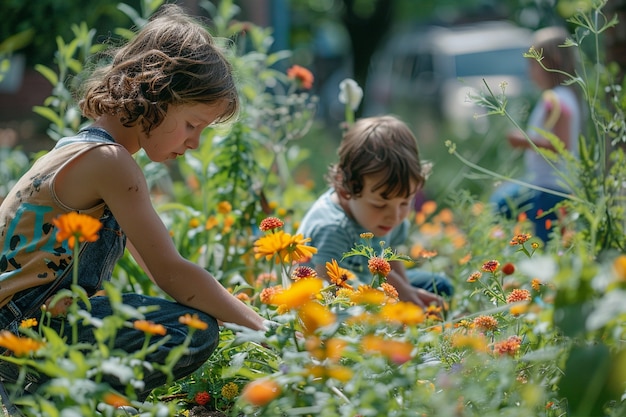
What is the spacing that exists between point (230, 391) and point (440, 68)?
48.8 ft

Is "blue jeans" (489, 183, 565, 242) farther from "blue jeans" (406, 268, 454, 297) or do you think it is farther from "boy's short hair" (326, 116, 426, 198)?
"boy's short hair" (326, 116, 426, 198)

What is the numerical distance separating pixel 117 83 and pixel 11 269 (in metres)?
0.56

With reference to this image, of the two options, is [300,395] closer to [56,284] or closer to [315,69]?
[56,284]

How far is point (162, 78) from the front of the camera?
2227 mm

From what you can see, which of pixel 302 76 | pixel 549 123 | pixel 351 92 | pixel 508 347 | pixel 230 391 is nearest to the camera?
pixel 508 347

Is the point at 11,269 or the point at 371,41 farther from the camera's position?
the point at 371,41

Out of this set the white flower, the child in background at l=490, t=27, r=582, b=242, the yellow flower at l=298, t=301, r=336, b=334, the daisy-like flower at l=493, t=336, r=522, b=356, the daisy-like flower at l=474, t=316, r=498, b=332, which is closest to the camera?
the yellow flower at l=298, t=301, r=336, b=334

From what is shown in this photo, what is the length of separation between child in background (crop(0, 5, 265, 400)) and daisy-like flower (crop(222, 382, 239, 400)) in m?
0.09

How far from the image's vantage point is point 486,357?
1.86 meters

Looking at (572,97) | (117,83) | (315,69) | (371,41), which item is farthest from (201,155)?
(315,69)

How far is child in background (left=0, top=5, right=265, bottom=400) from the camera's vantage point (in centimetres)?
209

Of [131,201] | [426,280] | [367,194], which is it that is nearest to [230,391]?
[131,201]

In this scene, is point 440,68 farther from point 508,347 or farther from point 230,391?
point 508,347

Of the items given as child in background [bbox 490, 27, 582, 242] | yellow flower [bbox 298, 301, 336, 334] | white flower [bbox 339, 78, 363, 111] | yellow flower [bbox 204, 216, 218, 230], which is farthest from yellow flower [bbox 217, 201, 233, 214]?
child in background [bbox 490, 27, 582, 242]
